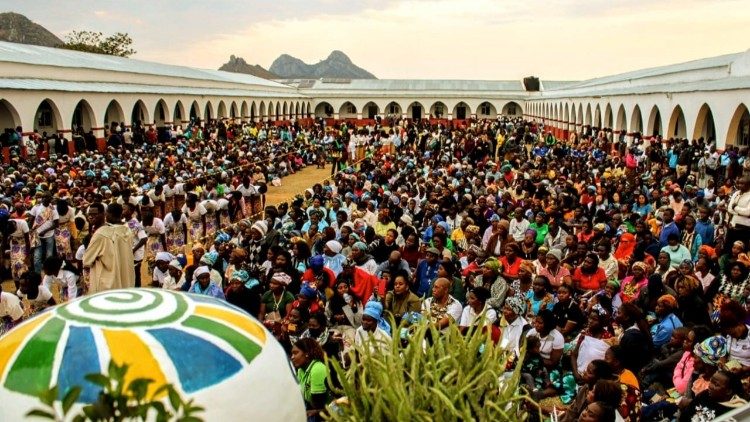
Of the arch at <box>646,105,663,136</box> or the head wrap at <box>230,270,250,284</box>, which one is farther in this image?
the arch at <box>646,105,663,136</box>

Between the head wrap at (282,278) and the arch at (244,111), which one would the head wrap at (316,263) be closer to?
the head wrap at (282,278)

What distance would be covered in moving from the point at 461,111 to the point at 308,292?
181 feet

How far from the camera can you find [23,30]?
103188 millimetres

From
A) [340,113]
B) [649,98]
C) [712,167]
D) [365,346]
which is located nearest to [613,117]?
[649,98]

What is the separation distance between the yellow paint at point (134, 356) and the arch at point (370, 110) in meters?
59.3

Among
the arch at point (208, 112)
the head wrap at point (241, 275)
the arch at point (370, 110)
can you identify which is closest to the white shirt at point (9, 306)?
the head wrap at point (241, 275)

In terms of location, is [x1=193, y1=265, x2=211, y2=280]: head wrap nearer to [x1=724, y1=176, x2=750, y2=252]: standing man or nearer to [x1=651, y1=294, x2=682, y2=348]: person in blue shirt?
[x1=651, y1=294, x2=682, y2=348]: person in blue shirt

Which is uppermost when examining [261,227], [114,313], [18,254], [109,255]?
[114,313]

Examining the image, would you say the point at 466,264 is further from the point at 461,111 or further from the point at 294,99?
the point at 461,111

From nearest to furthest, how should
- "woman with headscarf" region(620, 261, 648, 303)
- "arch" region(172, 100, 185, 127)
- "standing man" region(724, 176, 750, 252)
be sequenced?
"woman with headscarf" region(620, 261, 648, 303)
"standing man" region(724, 176, 750, 252)
"arch" region(172, 100, 185, 127)

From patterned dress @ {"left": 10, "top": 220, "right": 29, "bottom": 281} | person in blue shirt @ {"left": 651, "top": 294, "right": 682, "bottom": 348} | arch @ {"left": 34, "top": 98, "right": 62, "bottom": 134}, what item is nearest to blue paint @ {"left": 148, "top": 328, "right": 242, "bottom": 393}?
person in blue shirt @ {"left": 651, "top": 294, "right": 682, "bottom": 348}

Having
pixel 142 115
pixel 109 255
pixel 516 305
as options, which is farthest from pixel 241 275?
pixel 142 115

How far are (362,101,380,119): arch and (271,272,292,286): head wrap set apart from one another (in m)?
54.6

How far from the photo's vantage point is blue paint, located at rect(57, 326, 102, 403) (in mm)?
2260
